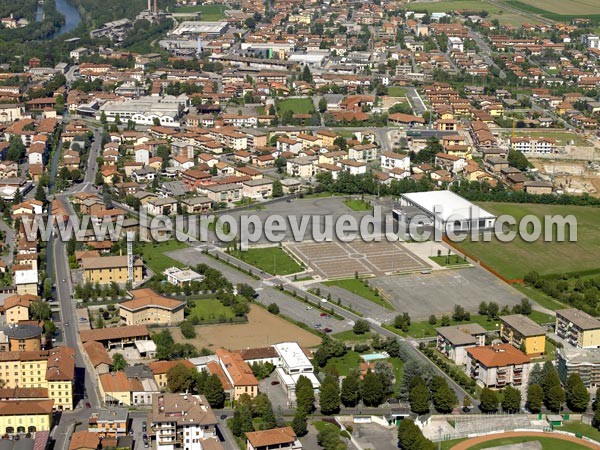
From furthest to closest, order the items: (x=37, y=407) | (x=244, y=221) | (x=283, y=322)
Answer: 1. (x=244, y=221)
2. (x=283, y=322)
3. (x=37, y=407)

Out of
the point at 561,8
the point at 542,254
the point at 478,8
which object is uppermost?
the point at 561,8

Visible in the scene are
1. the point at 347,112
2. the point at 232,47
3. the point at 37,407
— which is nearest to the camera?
the point at 37,407

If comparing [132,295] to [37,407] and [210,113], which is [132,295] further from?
[210,113]

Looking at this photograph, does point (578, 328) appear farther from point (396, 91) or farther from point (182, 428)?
point (396, 91)

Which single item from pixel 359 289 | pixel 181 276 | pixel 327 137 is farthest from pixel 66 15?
pixel 359 289

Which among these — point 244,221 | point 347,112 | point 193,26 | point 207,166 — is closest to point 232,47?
point 193,26

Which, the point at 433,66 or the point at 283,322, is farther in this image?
the point at 433,66

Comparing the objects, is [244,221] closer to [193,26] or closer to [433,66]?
[433,66]
